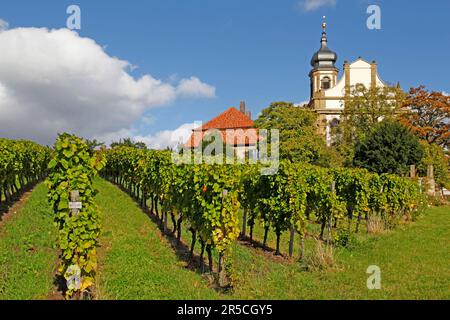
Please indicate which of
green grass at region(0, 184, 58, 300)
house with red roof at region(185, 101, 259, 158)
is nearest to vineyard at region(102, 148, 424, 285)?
green grass at region(0, 184, 58, 300)

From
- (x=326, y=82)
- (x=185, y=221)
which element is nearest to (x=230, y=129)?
(x=326, y=82)

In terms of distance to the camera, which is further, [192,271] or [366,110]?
[366,110]

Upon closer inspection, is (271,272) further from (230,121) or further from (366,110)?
(230,121)

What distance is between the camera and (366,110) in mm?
40000

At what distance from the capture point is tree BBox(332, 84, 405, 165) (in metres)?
39.6

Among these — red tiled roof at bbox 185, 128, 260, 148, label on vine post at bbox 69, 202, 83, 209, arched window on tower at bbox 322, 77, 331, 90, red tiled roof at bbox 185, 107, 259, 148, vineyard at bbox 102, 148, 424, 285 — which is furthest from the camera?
arched window on tower at bbox 322, 77, 331, 90

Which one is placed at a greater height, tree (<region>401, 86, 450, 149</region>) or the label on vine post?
tree (<region>401, 86, 450, 149</region>)

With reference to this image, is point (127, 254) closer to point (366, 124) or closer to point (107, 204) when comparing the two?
point (107, 204)

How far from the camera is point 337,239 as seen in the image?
1105 centimetres

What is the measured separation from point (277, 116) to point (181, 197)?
31.2 metres

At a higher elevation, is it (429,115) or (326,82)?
(326,82)

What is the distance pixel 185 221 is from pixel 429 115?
37162 mm

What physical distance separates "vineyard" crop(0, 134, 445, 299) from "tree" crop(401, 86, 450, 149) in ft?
84.2

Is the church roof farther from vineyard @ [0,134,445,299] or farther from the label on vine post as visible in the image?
the label on vine post
